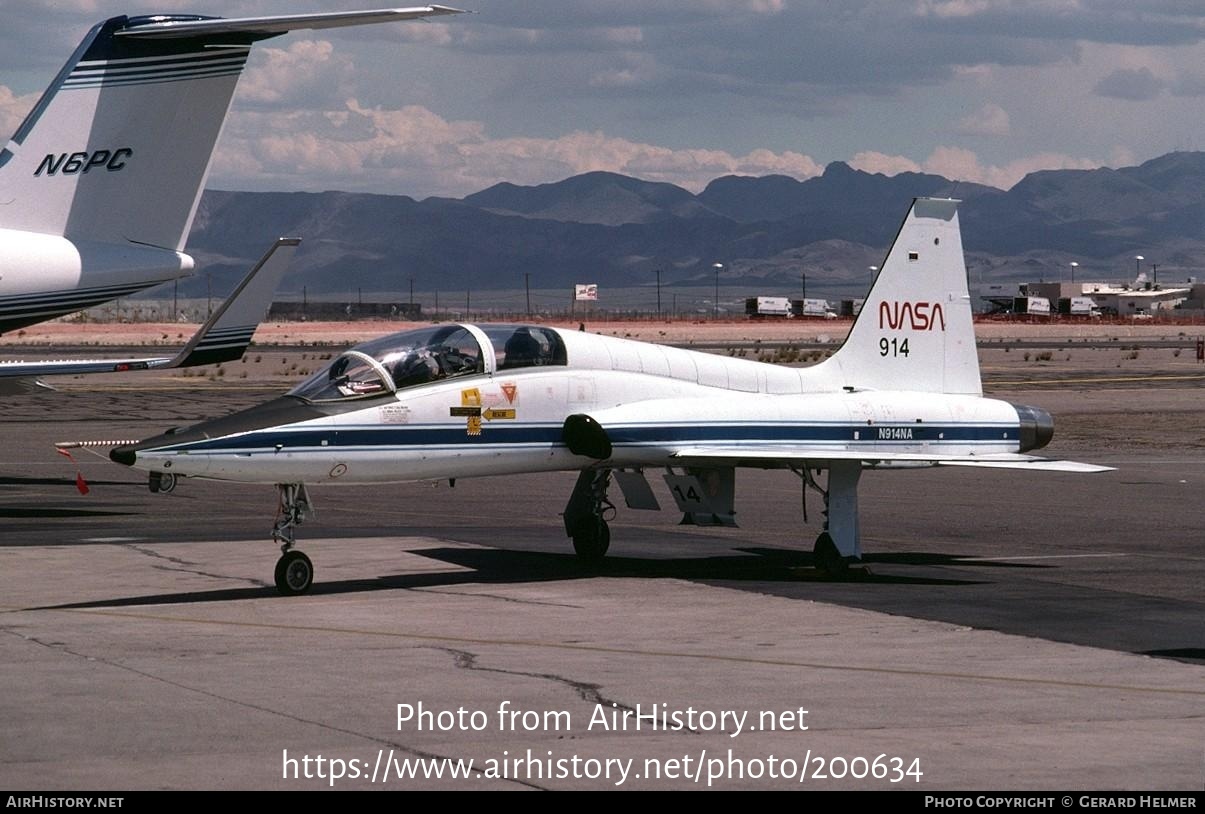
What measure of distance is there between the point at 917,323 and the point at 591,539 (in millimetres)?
5261

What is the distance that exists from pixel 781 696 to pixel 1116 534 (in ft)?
42.6

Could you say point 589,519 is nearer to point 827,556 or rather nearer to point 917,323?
point 827,556

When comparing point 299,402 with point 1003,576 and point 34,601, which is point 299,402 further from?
point 1003,576

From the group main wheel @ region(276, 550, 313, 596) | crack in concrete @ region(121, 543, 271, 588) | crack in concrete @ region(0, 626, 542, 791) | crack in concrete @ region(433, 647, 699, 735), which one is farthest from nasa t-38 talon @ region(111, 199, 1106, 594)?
crack in concrete @ region(433, 647, 699, 735)

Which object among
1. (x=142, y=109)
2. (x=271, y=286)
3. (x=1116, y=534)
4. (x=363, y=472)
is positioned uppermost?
(x=142, y=109)

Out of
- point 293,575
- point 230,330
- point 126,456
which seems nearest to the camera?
point 126,456

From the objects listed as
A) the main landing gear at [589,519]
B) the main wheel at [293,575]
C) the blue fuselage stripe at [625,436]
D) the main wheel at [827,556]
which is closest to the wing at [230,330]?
the main landing gear at [589,519]

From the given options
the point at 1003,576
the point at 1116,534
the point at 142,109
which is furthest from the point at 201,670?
the point at 1116,534

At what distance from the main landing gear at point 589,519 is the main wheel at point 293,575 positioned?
399 centimetres

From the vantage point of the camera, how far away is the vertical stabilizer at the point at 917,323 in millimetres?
22391

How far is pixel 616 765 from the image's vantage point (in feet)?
33.7

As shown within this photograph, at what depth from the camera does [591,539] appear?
20.8 metres

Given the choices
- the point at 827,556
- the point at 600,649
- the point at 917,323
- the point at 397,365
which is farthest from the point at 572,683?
the point at 917,323

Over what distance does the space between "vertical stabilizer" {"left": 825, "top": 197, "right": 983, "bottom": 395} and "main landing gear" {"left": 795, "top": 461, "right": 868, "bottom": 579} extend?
1944 mm
